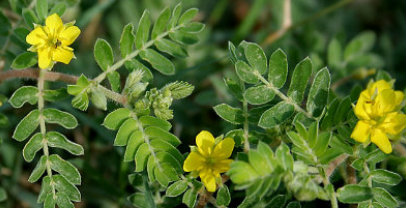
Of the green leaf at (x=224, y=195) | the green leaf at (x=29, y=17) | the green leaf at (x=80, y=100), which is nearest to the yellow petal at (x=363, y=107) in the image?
the green leaf at (x=224, y=195)

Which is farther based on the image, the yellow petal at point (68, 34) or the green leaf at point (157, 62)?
the green leaf at point (157, 62)

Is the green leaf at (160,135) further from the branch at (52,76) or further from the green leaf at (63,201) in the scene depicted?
the green leaf at (63,201)

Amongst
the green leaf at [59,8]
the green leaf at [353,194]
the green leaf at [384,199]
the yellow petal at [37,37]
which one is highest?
the green leaf at [59,8]

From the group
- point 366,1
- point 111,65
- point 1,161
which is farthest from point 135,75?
point 366,1

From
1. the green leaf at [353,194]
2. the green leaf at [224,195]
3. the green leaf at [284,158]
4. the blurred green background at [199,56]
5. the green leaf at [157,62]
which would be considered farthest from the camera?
the blurred green background at [199,56]

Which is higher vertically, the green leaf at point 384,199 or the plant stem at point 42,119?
the plant stem at point 42,119

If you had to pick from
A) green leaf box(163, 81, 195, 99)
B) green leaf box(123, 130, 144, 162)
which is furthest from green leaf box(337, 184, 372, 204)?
green leaf box(123, 130, 144, 162)

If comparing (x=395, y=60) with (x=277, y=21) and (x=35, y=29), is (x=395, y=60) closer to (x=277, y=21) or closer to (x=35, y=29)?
(x=277, y=21)

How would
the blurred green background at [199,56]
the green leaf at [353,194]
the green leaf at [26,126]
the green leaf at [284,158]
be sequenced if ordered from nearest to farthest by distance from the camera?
the green leaf at [284,158], the green leaf at [353,194], the green leaf at [26,126], the blurred green background at [199,56]
